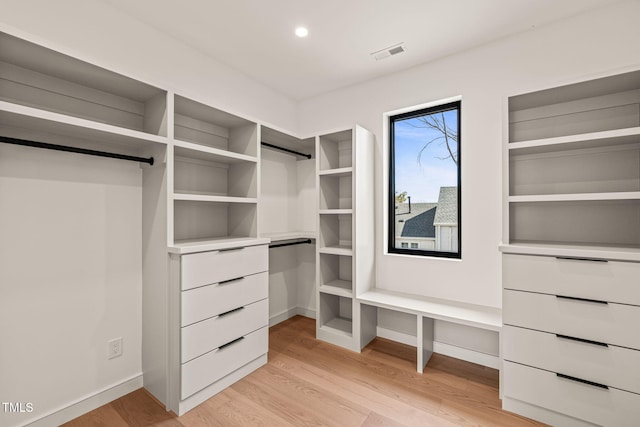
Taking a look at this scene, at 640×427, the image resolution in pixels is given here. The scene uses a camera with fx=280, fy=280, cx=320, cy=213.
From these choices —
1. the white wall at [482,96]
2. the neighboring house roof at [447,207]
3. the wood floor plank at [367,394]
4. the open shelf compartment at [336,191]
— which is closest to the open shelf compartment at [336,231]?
the open shelf compartment at [336,191]

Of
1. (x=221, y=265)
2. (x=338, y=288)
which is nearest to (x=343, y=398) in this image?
(x=338, y=288)

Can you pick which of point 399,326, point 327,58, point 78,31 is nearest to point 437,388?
point 399,326

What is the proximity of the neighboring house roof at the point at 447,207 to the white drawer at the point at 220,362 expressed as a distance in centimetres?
182

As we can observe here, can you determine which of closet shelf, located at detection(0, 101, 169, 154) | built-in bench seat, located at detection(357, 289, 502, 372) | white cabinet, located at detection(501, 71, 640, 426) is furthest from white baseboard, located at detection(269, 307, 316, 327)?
closet shelf, located at detection(0, 101, 169, 154)

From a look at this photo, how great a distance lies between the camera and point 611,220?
1809 millimetres

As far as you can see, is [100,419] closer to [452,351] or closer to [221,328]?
[221,328]

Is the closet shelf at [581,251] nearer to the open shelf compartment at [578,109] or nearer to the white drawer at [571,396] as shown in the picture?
the white drawer at [571,396]

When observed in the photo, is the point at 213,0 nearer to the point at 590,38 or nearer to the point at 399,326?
the point at 590,38

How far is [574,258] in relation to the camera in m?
1.54

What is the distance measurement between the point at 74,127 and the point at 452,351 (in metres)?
3.09

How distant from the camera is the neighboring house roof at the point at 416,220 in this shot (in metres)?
2.63

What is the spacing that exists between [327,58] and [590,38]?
6.20 feet

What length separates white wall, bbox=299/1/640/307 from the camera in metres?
1.88

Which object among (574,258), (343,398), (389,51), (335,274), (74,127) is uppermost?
(389,51)
